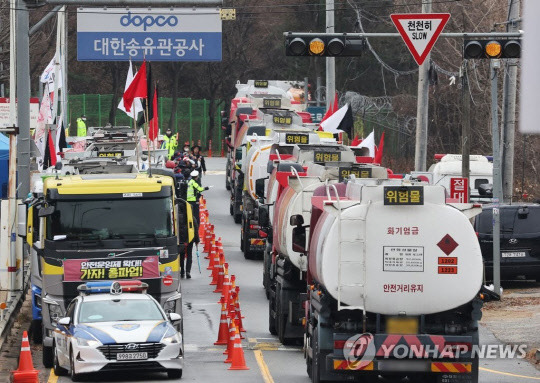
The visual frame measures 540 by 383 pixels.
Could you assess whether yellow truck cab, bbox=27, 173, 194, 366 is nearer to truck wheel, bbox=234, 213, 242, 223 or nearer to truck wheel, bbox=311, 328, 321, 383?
truck wheel, bbox=311, 328, 321, 383

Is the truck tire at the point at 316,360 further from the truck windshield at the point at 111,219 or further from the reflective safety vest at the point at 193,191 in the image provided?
the reflective safety vest at the point at 193,191

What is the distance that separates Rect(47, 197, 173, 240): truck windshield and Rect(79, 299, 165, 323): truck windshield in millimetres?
1551

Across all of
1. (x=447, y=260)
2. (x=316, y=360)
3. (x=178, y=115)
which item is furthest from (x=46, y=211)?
(x=178, y=115)

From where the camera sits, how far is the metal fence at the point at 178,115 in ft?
250

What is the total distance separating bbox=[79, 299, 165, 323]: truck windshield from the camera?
15.8 meters

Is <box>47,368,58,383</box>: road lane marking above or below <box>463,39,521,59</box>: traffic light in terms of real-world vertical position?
below

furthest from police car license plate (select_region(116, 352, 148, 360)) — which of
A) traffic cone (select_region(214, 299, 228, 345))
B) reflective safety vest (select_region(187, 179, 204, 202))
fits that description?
reflective safety vest (select_region(187, 179, 204, 202))

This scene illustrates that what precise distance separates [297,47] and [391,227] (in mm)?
9635

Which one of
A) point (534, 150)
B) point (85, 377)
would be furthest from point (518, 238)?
point (534, 150)

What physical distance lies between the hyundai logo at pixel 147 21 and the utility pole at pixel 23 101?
13.4 meters

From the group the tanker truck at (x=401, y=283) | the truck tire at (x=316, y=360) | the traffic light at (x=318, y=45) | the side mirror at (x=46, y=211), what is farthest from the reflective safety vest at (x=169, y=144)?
the tanker truck at (x=401, y=283)

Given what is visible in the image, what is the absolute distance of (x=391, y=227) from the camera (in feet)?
39.5

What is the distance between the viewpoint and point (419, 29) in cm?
2117

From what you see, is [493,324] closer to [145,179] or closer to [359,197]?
[145,179]
